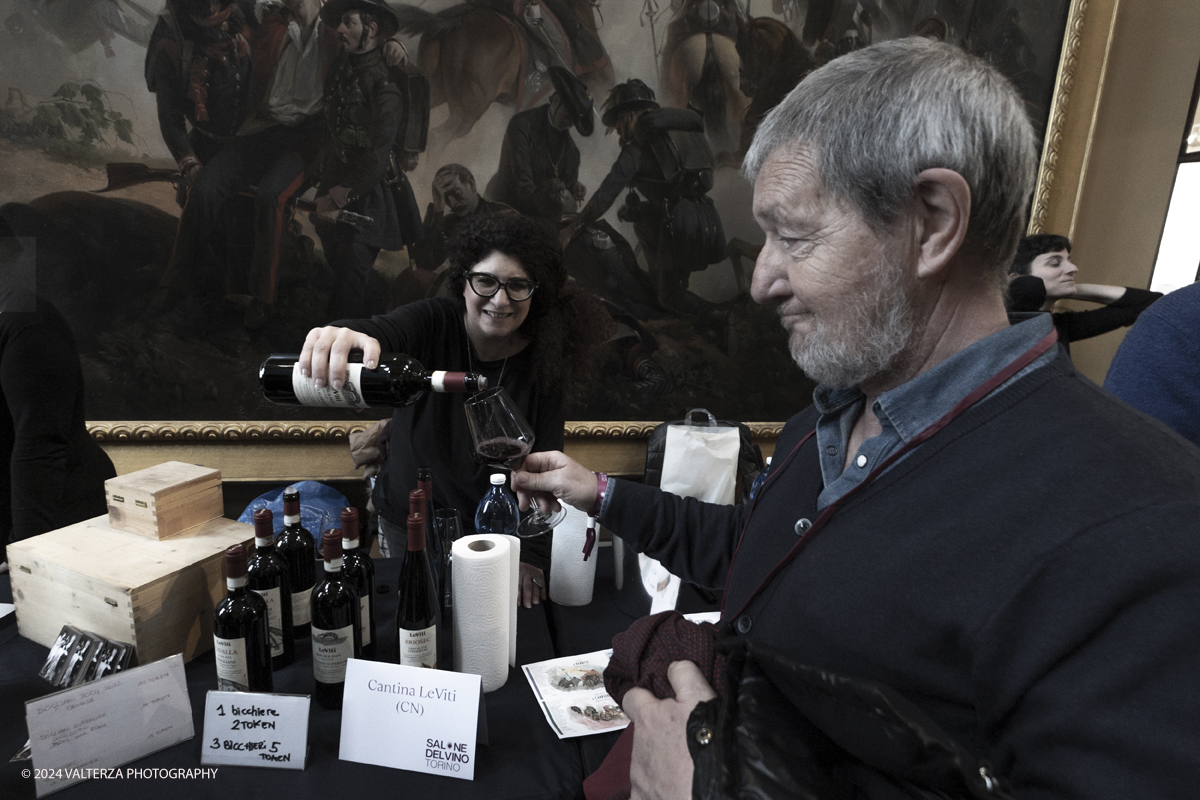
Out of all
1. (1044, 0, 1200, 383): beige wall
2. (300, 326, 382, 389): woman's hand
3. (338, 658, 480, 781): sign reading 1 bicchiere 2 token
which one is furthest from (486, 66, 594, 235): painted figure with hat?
(1044, 0, 1200, 383): beige wall

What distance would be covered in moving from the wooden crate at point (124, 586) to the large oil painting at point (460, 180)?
1.70 meters

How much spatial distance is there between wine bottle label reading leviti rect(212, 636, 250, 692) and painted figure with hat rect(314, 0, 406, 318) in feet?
7.09

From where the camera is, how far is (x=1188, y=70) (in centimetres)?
343

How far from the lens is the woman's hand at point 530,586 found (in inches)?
66.4

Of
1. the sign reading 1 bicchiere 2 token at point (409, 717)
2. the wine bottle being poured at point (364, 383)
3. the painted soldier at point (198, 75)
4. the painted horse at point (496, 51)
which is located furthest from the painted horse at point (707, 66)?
the sign reading 1 bicchiere 2 token at point (409, 717)

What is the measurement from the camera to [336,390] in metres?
1.34

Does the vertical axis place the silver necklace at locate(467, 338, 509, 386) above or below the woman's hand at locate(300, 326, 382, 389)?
below

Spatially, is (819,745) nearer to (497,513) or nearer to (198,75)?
(497,513)

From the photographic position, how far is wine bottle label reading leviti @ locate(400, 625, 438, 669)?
1228 mm

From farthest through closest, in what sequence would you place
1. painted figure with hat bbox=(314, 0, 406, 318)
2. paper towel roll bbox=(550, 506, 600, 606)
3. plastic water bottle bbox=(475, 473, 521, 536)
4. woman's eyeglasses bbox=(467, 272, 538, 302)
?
painted figure with hat bbox=(314, 0, 406, 318)
woman's eyeglasses bbox=(467, 272, 538, 302)
paper towel roll bbox=(550, 506, 600, 606)
plastic water bottle bbox=(475, 473, 521, 536)

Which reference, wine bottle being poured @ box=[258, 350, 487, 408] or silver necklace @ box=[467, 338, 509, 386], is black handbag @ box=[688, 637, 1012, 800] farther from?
silver necklace @ box=[467, 338, 509, 386]

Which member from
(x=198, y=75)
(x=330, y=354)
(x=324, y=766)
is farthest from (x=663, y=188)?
(x=324, y=766)

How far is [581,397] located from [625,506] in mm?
2007

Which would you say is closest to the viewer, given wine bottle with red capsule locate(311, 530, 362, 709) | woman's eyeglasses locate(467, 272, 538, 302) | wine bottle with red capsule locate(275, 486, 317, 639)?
wine bottle with red capsule locate(311, 530, 362, 709)
